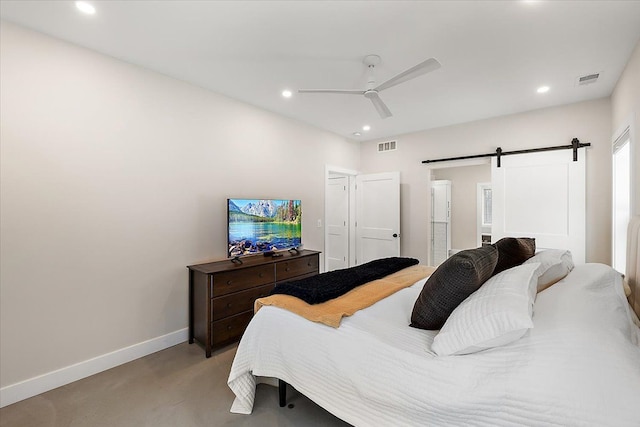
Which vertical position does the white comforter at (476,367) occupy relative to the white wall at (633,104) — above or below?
below

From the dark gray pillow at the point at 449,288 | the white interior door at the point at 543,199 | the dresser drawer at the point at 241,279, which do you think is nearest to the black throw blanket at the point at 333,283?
the dark gray pillow at the point at 449,288

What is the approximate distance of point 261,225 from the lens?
3426 mm

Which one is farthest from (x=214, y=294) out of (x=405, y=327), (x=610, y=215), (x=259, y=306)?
(x=610, y=215)

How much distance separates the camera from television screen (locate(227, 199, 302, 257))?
10.3ft

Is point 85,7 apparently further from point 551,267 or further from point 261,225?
point 551,267

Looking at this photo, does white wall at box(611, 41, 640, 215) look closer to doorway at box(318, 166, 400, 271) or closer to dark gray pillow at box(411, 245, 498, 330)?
dark gray pillow at box(411, 245, 498, 330)

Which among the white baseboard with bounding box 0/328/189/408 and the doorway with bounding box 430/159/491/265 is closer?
the white baseboard with bounding box 0/328/189/408

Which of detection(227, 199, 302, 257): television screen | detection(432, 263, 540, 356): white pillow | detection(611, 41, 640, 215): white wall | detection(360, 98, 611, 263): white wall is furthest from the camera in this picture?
detection(360, 98, 611, 263): white wall

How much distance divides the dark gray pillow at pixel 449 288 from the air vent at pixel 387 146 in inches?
147

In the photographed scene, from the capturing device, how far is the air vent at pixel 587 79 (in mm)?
2765

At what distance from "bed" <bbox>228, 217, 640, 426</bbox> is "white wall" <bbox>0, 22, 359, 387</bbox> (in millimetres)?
1489

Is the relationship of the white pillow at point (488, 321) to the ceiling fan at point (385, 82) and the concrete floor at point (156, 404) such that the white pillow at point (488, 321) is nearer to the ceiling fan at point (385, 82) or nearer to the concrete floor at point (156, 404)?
the concrete floor at point (156, 404)

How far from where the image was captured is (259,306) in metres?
1.98

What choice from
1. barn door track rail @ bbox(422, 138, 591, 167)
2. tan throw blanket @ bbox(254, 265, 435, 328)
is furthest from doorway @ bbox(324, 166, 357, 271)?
tan throw blanket @ bbox(254, 265, 435, 328)
